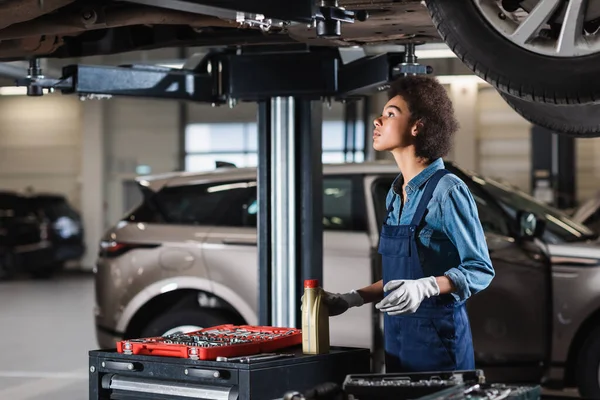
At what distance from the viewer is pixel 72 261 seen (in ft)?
55.7

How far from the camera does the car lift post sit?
4.36m

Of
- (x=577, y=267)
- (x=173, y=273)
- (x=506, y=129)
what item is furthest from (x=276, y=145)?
(x=506, y=129)

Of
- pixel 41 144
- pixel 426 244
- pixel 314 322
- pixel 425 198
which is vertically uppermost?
pixel 41 144

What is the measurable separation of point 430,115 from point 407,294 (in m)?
0.63

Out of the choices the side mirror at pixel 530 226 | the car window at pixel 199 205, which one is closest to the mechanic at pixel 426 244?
the side mirror at pixel 530 226

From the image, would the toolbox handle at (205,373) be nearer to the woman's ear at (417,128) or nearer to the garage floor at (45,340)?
the woman's ear at (417,128)

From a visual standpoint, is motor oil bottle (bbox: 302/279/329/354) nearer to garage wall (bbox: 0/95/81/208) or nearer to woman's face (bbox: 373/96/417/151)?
woman's face (bbox: 373/96/417/151)

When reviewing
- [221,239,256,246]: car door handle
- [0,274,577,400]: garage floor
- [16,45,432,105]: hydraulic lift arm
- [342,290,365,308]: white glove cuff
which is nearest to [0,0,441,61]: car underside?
[16,45,432,105]: hydraulic lift arm

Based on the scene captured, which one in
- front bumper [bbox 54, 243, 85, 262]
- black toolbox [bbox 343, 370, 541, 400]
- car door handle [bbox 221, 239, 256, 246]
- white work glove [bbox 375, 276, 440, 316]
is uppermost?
white work glove [bbox 375, 276, 440, 316]

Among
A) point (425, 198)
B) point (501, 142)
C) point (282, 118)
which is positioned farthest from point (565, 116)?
point (501, 142)

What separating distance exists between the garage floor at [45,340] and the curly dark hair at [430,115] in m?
3.69

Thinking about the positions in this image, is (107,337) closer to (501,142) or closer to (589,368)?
(589,368)

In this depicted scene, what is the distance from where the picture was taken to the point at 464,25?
2898 mm

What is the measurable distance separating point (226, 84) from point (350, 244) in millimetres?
1414
